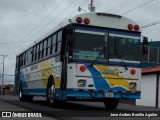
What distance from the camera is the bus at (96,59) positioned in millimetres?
14828

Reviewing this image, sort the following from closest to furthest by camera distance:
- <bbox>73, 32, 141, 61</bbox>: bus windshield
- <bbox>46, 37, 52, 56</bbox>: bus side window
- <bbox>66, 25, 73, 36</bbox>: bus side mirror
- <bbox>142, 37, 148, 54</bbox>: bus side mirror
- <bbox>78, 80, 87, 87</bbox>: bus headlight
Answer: <bbox>66, 25, 73, 36</bbox>: bus side mirror < <bbox>78, 80, 87, 87</bbox>: bus headlight < <bbox>73, 32, 141, 61</bbox>: bus windshield < <bbox>142, 37, 148, 54</bbox>: bus side mirror < <bbox>46, 37, 52, 56</bbox>: bus side window

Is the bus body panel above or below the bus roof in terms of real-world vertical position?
below

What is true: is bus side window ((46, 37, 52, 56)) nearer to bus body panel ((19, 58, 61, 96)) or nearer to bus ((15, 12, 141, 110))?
bus body panel ((19, 58, 61, 96))

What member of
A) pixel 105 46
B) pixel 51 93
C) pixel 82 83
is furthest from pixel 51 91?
pixel 105 46

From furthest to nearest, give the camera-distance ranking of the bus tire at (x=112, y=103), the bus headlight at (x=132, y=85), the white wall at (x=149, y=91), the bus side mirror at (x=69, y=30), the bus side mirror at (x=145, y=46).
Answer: the white wall at (x=149, y=91), the bus tire at (x=112, y=103), the bus side mirror at (x=145, y=46), the bus headlight at (x=132, y=85), the bus side mirror at (x=69, y=30)

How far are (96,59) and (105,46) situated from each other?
64cm

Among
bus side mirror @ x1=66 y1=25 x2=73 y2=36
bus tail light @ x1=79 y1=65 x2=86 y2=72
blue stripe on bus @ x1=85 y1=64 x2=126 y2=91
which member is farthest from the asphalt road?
bus side mirror @ x1=66 y1=25 x2=73 y2=36

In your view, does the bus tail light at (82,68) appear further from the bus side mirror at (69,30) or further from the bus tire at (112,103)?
the bus tire at (112,103)

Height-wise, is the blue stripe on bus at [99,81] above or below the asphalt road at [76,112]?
above

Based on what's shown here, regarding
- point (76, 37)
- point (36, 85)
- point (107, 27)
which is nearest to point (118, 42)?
point (107, 27)

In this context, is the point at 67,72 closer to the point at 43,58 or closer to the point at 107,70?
the point at 107,70

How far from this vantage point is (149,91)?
95.9 feet

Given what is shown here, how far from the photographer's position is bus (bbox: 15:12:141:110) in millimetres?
14828

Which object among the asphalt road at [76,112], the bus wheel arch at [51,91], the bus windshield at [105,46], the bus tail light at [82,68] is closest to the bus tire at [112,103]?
the asphalt road at [76,112]
